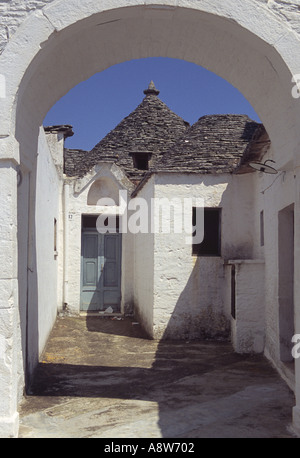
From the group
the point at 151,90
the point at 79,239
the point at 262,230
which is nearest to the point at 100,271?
the point at 79,239

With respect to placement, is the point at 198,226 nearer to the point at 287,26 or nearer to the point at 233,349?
the point at 233,349

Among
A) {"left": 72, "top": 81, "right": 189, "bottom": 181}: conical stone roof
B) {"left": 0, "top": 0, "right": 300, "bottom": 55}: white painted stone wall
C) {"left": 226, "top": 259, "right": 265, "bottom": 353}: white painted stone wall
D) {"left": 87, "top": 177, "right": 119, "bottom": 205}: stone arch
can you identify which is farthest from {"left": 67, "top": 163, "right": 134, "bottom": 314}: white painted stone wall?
{"left": 0, "top": 0, "right": 300, "bottom": 55}: white painted stone wall

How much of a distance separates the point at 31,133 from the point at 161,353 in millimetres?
4704

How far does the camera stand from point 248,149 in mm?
7867

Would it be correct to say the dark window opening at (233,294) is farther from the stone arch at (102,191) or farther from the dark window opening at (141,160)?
the dark window opening at (141,160)

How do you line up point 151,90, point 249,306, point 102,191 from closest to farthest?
1. point 249,306
2. point 102,191
3. point 151,90

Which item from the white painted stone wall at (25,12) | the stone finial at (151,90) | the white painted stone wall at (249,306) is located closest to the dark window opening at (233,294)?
the white painted stone wall at (249,306)

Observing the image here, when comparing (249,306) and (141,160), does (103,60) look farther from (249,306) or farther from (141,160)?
(141,160)

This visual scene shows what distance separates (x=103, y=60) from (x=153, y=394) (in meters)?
3.95

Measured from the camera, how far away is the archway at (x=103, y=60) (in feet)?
13.2

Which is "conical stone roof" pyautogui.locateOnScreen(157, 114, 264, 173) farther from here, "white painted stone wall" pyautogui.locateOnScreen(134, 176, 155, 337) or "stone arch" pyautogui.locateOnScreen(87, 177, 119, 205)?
"stone arch" pyautogui.locateOnScreen(87, 177, 119, 205)

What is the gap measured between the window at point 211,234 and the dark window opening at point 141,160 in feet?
16.1

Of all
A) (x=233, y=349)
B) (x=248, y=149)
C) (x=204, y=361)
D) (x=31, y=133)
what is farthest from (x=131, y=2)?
(x=233, y=349)

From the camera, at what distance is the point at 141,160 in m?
14.7
